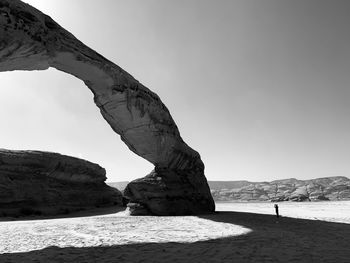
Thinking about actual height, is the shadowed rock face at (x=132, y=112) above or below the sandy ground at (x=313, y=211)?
above


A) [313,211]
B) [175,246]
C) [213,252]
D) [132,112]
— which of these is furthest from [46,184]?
[313,211]

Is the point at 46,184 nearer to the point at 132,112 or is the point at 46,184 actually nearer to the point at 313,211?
the point at 132,112

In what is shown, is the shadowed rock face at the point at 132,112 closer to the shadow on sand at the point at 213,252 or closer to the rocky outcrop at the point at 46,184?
the shadow on sand at the point at 213,252

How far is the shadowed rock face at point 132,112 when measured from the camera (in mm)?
11016

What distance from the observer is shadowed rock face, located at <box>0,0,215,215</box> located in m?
11.0

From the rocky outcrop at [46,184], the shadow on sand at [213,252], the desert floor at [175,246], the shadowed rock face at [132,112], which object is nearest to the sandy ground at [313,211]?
the shadowed rock face at [132,112]

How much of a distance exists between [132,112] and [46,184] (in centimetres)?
1094

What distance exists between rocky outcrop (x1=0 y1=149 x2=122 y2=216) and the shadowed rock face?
25.0 feet

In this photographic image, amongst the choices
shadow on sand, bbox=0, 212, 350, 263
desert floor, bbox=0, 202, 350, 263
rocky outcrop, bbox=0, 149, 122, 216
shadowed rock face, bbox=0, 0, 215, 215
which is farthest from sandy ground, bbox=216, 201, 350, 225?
rocky outcrop, bbox=0, 149, 122, 216

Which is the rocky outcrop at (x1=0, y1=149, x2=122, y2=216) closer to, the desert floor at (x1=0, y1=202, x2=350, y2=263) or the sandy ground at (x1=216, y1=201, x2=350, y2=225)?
the sandy ground at (x1=216, y1=201, x2=350, y2=225)

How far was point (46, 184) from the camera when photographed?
75.3ft

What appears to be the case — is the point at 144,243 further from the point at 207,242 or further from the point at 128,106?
the point at 128,106

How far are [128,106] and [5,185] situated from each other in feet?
37.2

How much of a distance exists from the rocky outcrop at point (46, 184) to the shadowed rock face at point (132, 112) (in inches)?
300
